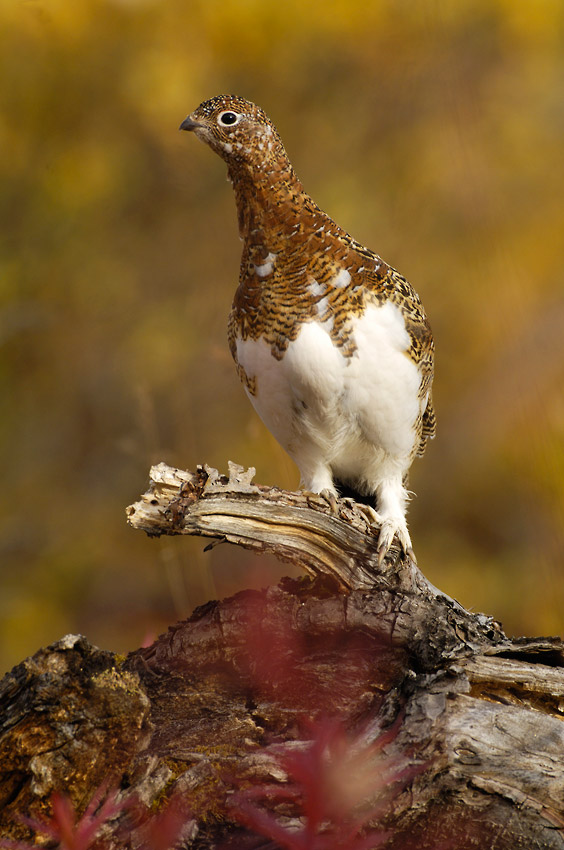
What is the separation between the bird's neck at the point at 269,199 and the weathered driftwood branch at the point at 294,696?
1.05 m

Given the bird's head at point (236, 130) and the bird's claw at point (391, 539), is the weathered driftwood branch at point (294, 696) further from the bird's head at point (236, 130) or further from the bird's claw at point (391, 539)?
the bird's head at point (236, 130)

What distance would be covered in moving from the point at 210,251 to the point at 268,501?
14.0 ft

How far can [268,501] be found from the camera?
3.15 meters

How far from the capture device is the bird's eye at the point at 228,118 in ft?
11.4

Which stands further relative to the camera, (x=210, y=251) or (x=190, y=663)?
(x=210, y=251)

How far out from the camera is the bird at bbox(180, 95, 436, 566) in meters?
3.50

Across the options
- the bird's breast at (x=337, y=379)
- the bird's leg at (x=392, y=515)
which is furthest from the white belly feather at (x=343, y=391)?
the bird's leg at (x=392, y=515)

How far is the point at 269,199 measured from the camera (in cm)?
353

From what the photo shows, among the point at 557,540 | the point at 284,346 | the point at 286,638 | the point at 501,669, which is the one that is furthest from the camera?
the point at 557,540

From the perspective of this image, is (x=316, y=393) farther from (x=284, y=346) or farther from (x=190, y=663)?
(x=190, y=663)

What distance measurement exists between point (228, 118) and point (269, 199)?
14.0 inches

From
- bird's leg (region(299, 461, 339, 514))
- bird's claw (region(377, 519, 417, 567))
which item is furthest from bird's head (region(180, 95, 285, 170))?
bird's claw (region(377, 519, 417, 567))

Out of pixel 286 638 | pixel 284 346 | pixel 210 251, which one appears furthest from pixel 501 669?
pixel 210 251

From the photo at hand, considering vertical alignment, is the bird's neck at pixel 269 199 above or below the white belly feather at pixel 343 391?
above
